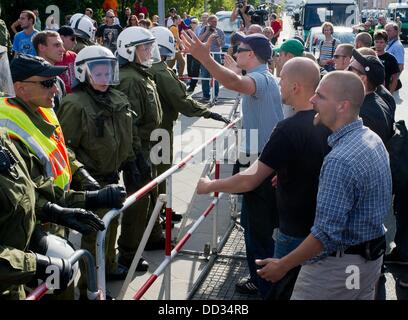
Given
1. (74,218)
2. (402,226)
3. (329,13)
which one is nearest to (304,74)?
(74,218)

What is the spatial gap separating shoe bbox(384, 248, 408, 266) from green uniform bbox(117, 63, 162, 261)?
2.40 metres

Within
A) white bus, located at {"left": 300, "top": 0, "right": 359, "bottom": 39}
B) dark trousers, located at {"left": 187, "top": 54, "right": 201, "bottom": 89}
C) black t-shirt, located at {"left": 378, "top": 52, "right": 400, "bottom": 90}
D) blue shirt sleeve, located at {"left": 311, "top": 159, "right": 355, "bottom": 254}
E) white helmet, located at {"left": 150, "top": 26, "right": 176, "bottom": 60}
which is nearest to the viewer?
blue shirt sleeve, located at {"left": 311, "top": 159, "right": 355, "bottom": 254}

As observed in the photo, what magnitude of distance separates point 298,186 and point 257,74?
1.41 m

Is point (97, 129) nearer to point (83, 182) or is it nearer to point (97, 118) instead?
point (97, 118)

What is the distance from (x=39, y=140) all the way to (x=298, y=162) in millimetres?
1491

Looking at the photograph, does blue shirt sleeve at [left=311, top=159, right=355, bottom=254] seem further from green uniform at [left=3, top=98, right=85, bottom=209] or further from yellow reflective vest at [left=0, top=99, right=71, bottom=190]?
yellow reflective vest at [left=0, top=99, right=71, bottom=190]

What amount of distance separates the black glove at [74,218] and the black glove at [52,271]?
393 millimetres

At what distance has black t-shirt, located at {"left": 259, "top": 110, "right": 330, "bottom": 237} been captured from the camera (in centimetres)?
306

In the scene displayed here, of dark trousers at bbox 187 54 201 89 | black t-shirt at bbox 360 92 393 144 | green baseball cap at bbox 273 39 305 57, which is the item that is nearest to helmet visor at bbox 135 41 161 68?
green baseball cap at bbox 273 39 305 57

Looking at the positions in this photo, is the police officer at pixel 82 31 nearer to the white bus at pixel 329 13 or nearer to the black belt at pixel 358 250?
the black belt at pixel 358 250

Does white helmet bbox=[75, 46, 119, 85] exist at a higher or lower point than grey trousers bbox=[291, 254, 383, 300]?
higher

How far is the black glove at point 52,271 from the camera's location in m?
2.39

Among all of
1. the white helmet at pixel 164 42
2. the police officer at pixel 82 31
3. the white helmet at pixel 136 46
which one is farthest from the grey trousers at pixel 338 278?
the police officer at pixel 82 31

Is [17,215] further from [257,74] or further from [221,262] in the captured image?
[221,262]
